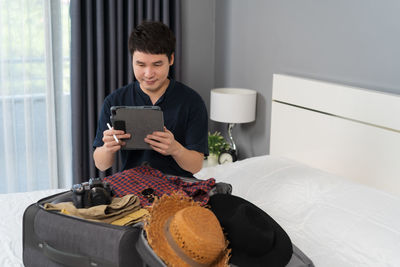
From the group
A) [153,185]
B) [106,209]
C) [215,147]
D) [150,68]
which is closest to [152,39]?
[150,68]

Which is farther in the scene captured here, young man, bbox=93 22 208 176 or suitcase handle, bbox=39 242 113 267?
young man, bbox=93 22 208 176

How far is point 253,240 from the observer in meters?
1.24

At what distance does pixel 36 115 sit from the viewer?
2904 mm

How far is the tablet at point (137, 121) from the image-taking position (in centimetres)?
161

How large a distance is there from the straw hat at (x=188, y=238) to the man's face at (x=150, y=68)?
642mm

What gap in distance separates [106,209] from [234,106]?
1556 mm

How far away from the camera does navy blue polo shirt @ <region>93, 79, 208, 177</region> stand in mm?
1854

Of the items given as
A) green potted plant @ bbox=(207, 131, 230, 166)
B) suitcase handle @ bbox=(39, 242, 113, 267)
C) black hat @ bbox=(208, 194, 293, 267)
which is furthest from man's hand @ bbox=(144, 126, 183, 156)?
green potted plant @ bbox=(207, 131, 230, 166)

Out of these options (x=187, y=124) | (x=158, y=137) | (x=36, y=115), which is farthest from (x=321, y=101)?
(x=36, y=115)

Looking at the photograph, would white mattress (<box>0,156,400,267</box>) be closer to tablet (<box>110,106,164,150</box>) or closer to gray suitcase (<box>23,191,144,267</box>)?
gray suitcase (<box>23,191,144,267</box>)

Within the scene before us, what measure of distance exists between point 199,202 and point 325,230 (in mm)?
481

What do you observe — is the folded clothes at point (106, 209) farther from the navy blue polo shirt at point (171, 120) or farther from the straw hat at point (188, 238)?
the navy blue polo shirt at point (171, 120)

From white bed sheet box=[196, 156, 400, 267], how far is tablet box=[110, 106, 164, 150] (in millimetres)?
566

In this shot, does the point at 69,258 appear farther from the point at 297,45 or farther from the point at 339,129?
the point at 297,45
